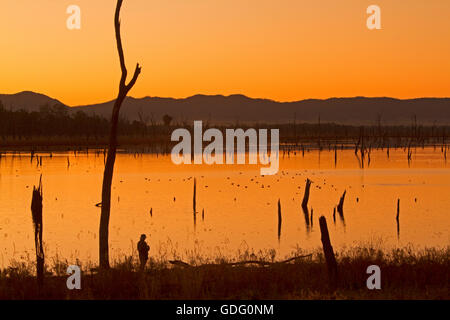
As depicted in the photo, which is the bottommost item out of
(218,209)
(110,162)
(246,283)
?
(218,209)

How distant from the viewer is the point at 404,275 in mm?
16781

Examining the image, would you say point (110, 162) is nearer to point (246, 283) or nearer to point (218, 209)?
point (246, 283)

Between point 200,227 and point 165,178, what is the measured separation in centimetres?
3460

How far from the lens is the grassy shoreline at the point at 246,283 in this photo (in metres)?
14.5

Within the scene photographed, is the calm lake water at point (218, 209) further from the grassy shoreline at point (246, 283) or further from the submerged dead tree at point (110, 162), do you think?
the grassy shoreline at point (246, 283)

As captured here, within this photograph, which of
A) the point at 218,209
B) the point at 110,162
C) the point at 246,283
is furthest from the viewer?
the point at 218,209

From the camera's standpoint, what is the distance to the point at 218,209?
47.5 m

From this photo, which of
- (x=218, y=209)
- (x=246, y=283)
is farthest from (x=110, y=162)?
(x=218, y=209)

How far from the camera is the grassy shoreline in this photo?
14.5m

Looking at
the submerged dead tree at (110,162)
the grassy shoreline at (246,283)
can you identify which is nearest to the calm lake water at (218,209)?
the submerged dead tree at (110,162)

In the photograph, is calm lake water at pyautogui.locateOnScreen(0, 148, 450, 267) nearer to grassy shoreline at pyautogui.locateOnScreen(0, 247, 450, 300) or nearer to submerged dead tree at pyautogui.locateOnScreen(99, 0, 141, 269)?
submerged dead tree at pyautogui.locateOnScreen(99, 0, 141, 269)

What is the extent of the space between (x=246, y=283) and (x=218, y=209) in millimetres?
31397
